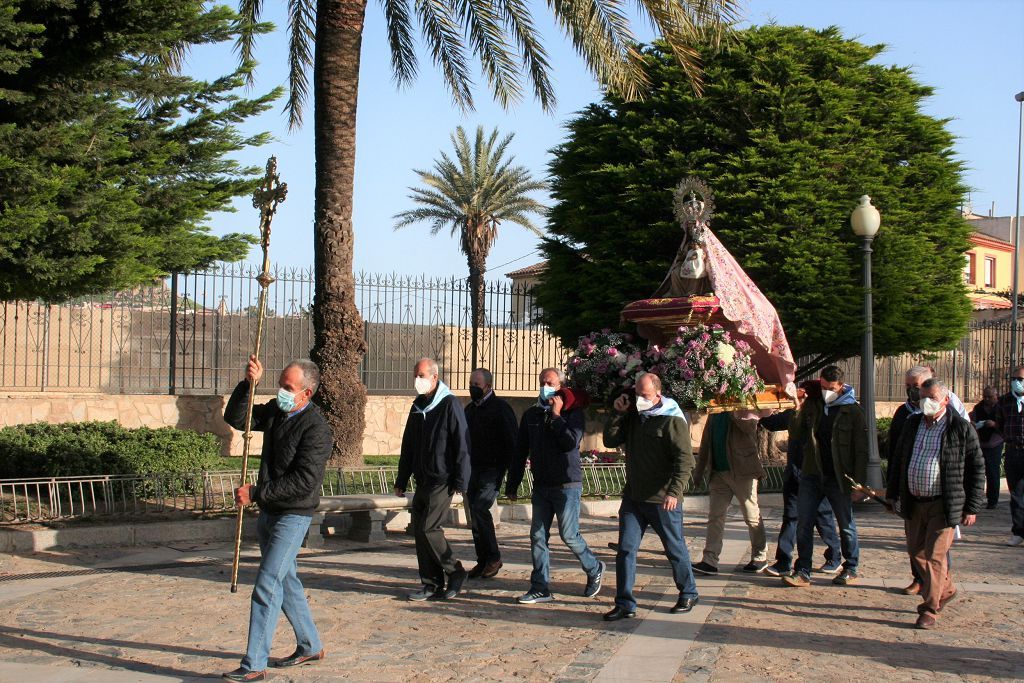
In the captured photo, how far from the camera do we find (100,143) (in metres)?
10.2

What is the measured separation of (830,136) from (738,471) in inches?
382

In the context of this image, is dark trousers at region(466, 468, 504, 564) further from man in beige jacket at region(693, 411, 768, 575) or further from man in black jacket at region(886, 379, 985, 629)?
man in black jacket at region(886, 379, 985, 629)

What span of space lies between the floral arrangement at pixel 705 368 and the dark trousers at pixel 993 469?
725cm

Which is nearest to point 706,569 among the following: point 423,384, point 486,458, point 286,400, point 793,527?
point 793,527

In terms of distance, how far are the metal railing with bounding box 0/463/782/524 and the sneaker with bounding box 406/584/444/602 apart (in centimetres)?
399

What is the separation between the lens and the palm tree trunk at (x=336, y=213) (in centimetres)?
1266

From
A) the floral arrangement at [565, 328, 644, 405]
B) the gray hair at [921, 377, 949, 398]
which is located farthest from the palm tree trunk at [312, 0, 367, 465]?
the gray hair at [921, 377, 949, 398]

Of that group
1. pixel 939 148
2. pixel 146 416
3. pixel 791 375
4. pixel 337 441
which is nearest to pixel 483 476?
pixel 791 375

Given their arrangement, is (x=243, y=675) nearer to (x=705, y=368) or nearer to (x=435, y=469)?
(x=435, y=469)

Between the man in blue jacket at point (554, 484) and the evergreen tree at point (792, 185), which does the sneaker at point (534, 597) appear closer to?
the man in blue jacket at point (554, 484)

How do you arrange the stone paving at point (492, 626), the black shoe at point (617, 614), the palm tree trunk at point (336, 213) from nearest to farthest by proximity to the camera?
the stone paving at point (492, 626) < the black shoe at point (617, 614) < the palm tree trunk at point (336, 213)

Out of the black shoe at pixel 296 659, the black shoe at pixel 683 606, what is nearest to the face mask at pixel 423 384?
the black shoe at pixel 296 659

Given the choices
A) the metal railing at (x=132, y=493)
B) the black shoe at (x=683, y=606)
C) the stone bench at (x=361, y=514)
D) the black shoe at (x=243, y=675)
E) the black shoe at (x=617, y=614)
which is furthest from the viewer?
the metal railing at (x=132, y=493)

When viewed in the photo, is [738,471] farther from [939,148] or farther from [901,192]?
[939,148]
